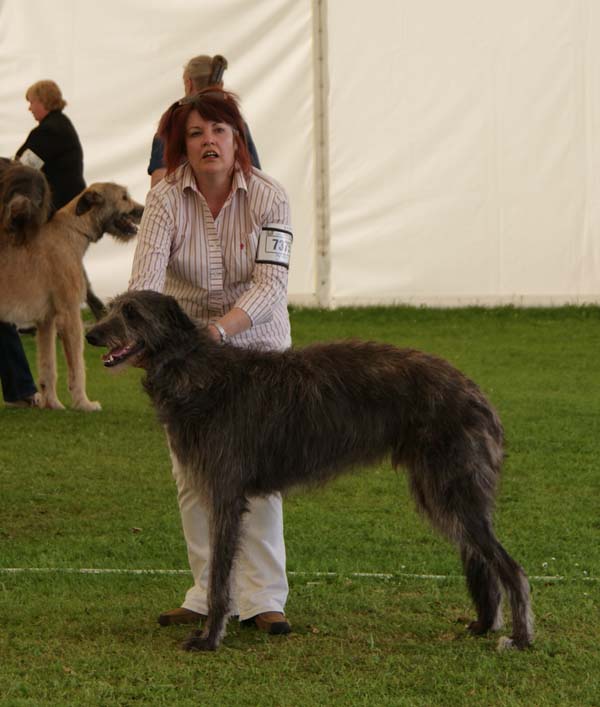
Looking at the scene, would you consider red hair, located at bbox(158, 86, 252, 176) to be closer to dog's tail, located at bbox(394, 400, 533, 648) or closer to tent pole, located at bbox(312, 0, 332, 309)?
dog's tail, located at bbox(394, 400, 533, 648)

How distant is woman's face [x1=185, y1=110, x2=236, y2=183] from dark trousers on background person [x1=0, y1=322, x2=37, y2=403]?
15.5 ft

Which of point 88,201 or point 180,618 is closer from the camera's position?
point 180,618

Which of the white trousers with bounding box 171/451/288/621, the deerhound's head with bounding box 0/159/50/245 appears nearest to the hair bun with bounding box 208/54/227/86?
the deerhound's head with bounding box 0/159/50/245

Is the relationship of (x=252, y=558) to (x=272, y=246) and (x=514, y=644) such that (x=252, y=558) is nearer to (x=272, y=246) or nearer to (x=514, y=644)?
(x=514, y=644)

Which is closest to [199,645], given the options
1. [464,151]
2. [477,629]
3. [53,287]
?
[477,629]

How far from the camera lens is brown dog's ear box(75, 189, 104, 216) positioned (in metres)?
8.82

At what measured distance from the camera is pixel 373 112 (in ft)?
40.9

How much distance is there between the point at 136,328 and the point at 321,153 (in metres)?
8.79

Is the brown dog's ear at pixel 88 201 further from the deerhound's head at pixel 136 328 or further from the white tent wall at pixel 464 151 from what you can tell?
the deerhound's head at pixel 136 328

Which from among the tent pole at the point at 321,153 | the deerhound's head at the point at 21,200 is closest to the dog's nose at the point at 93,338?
the deerhound's head at the point at 21,200

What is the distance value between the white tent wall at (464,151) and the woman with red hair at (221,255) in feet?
27.2

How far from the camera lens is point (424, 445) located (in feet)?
13.1

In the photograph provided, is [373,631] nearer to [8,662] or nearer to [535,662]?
[535,662]

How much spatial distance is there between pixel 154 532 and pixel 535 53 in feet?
26.9
